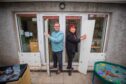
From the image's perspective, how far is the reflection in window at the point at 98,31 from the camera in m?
4.53

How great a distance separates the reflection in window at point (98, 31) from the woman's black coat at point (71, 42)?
85 cm

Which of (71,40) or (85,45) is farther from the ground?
(71,40)

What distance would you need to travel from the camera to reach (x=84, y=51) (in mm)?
4633

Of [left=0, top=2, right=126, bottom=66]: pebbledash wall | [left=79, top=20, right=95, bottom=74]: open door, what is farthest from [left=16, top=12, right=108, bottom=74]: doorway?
[left=0, top=2, right=126, bottom=66]: pebbledash wall

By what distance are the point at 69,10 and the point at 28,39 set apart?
1904mm

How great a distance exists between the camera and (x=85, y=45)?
4.55 metres

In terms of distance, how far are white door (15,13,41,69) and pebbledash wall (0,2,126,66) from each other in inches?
8.0

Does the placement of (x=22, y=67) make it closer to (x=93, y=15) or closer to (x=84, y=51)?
(x=84, y=51)

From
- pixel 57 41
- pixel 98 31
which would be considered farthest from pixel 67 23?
pixel 98 31

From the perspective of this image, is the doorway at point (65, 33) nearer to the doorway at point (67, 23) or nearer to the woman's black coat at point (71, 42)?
the doorway at point (67, 23)

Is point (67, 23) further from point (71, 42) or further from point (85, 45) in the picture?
point (85, 45)

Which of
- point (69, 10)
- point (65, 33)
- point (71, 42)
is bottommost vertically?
point (71, 42)

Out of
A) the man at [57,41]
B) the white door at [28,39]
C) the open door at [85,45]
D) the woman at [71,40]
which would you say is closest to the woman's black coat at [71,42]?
the woman at [71,40]

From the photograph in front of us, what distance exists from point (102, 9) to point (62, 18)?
1375 mm
